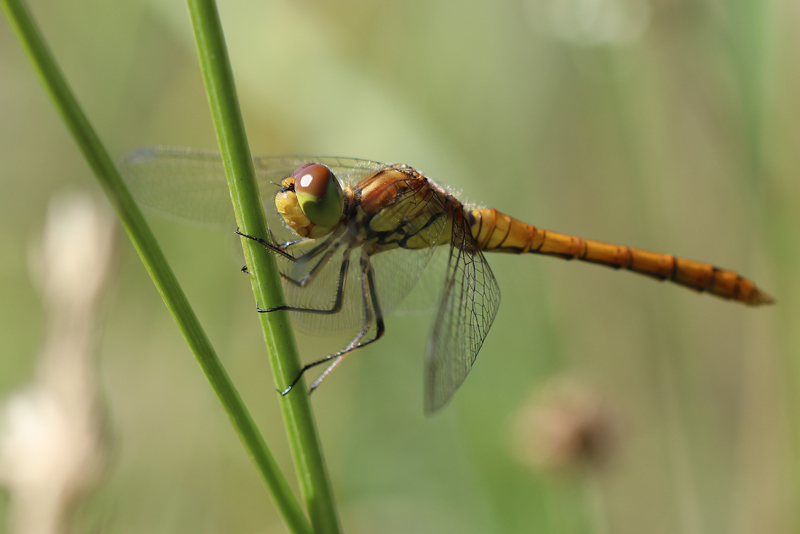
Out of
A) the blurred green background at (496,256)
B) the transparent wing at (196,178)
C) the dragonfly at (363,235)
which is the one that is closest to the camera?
the dragonfly at (363,235)

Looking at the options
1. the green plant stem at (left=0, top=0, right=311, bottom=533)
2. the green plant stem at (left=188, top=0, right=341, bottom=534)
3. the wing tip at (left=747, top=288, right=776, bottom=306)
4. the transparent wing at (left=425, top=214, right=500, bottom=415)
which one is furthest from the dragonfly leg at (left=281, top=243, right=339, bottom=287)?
the wing tip at (left=747, top=288, right=776, bottom=306)

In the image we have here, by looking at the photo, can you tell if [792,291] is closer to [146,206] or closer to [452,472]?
[452,472]

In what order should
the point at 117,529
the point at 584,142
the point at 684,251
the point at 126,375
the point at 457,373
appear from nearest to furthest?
1. the point at 457,373
2. the point at 117,529
3. the point at 126,375
4. the point at 684,251
5. the point at 584,142

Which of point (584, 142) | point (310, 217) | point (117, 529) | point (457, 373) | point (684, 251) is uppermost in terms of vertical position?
point (584, 142)

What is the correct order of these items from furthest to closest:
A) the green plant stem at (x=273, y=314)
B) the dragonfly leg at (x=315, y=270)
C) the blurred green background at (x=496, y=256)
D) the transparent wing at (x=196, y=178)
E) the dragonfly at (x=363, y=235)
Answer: the blurred green background at (x=496, y=256) → the transparent wing at (x=196, y=178) → the dragonfly leg at (x=315, y=270) → the dragonfly at (x=363, y=235) → the green plant stem at (x=273, y=314)

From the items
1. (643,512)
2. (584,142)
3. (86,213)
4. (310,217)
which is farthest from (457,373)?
(584,142)

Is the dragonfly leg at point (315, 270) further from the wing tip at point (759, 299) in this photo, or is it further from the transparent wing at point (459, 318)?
the wing tip at point (759, 299)

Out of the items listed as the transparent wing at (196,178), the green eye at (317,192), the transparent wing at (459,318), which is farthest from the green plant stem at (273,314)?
the transparent wing at (196,178)
